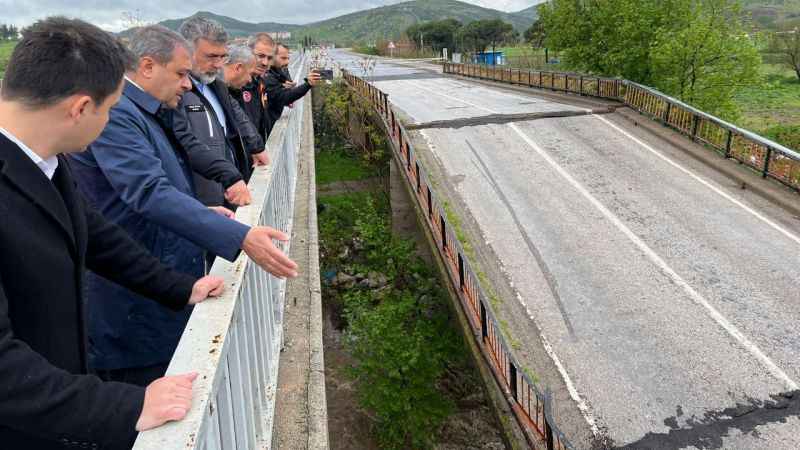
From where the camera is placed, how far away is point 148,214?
8.55 ft

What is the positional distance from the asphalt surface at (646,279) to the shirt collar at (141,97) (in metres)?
4.64

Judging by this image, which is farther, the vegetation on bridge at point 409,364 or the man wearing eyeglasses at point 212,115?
the vegetation on bridge at point 409,364

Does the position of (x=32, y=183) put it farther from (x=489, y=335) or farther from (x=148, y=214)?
(x=489, y=335)

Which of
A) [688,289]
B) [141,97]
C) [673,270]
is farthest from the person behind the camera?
[673,270]

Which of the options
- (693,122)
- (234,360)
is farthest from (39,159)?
(693,122)

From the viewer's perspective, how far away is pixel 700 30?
1695cm

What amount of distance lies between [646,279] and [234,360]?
23.5ft

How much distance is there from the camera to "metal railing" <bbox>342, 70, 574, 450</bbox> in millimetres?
5551

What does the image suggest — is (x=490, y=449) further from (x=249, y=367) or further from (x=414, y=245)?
(x=249, y=367)

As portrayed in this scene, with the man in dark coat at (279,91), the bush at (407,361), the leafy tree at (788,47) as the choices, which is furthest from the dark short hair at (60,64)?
the leafy tree at (788,47)

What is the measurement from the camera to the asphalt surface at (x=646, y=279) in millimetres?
5949

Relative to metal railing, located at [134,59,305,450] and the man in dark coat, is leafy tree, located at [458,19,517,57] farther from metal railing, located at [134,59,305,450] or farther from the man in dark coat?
metal railing, located at [134,59,305,450]

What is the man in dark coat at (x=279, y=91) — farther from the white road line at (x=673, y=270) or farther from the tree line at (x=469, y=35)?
the tree line at (x=469, y=35)

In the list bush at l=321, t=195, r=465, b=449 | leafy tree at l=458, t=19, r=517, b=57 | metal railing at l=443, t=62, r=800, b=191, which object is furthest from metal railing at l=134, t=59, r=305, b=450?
leafy tree at l=458, t=19, r=517, b=57
